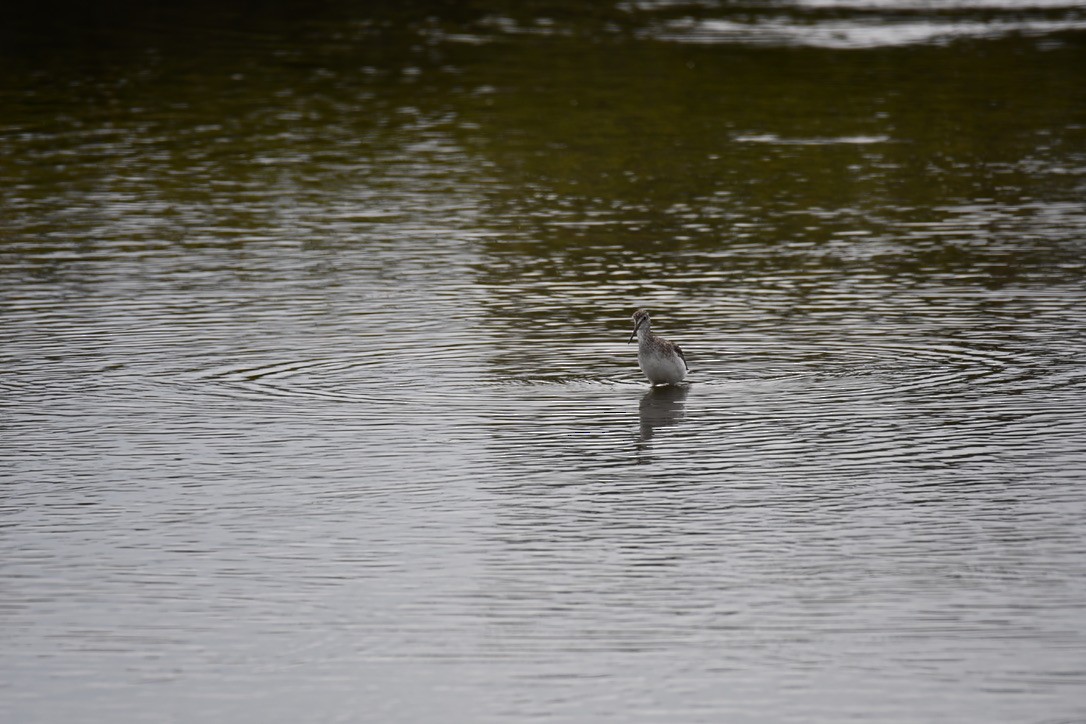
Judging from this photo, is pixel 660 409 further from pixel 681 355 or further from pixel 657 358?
pixel 681 355

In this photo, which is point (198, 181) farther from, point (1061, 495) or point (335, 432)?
point (1061, 495)

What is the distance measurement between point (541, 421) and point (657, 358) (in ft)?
4.30

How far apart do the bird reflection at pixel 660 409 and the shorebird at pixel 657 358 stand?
96 millimetres

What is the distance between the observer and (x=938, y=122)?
3356 cm

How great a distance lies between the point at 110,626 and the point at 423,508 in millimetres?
2631

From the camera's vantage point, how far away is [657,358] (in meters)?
15.6

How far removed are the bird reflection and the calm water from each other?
6cm

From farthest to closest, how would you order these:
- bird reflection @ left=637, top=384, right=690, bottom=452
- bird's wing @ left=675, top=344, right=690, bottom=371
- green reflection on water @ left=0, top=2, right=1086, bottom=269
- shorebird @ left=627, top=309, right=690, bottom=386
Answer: green reflection on water @ left=0, top=2, right=1086, bottom=269, bird's wing @ left=675, top=344, right=690, bottom=371, shorebird @ left=627, top=309, right=690, bottom=386, bird reflection @ left=637, top=384, right=690, bottom=452

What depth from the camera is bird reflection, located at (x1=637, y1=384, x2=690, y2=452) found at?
47.8 ft

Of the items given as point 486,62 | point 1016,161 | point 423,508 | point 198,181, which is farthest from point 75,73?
point 423,508

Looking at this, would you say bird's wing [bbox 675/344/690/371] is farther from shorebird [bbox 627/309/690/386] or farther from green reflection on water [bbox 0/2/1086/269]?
green reflection on water [bbox 0/2/1086/269]

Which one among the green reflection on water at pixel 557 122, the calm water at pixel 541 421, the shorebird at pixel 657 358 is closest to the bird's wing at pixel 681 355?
the shorebird at pixel 657 358

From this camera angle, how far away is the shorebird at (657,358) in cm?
1557

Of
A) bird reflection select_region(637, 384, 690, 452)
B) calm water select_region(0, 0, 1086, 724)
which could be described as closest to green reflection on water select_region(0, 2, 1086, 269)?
calm water select_region(0, 0, 1086, 724)
